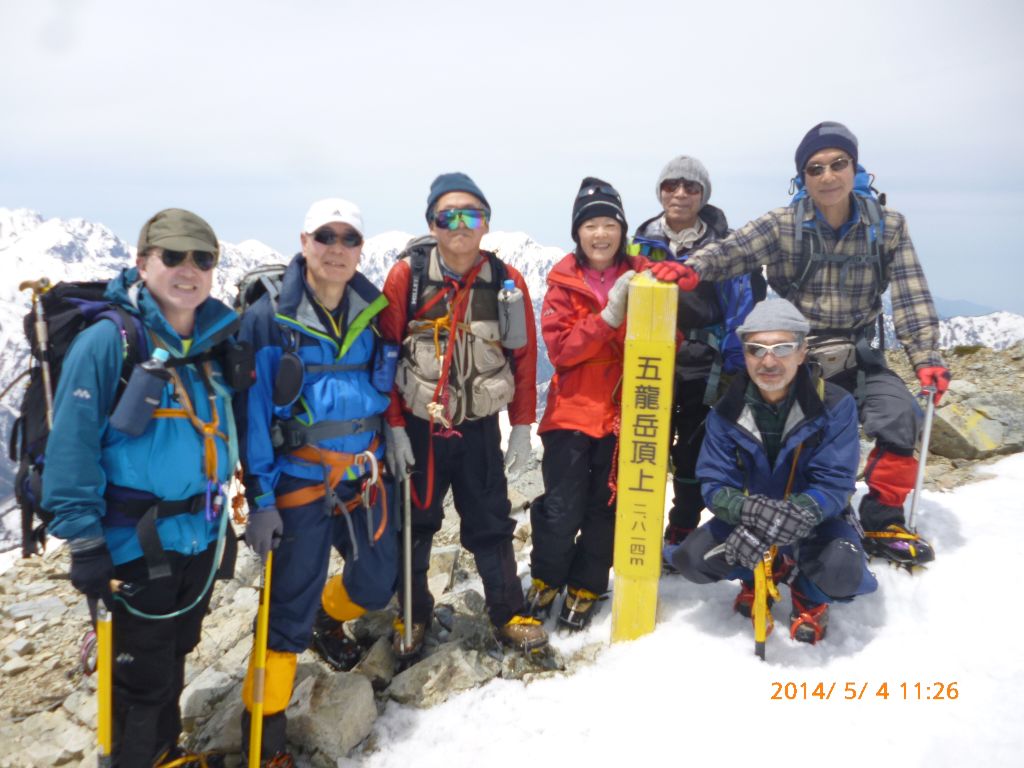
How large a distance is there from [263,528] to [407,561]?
1533mm

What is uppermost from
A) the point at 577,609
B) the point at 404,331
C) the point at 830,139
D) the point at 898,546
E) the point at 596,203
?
the point at 830,139

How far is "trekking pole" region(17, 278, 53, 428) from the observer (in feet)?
11.4

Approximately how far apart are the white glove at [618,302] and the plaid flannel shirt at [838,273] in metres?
0.92

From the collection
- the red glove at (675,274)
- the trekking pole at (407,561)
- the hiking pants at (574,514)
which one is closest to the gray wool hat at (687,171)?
the red glove at (675,274)

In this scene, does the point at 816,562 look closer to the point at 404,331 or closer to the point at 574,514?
the point at 574,514

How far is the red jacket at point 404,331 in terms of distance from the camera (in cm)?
500

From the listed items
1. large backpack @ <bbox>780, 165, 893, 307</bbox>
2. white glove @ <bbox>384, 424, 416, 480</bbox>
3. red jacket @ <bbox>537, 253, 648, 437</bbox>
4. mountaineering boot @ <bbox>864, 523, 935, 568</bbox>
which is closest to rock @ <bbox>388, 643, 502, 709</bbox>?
white glove @ <bbox>384, 424, 416, 480</bbox>

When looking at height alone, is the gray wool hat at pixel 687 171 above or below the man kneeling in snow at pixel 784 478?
above

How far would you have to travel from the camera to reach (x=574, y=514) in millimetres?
5598

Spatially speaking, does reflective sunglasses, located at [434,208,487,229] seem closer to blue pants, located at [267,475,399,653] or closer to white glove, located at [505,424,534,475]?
white glove, located at [505,424,534,475]

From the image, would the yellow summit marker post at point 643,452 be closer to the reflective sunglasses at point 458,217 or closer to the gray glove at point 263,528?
the reflective sunglasses at point 458,217

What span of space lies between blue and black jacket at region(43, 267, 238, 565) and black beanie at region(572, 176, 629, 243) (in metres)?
3.02

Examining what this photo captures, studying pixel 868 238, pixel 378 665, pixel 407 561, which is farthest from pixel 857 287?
pixel 378 665
